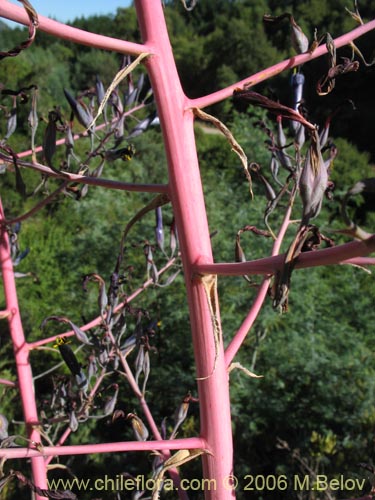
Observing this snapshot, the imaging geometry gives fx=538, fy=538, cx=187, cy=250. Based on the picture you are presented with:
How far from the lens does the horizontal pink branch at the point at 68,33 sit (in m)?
0.56

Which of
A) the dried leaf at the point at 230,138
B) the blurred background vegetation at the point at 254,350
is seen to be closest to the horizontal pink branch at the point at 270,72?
the dried leaf at the point at 230,138

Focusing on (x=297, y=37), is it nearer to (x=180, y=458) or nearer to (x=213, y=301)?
(x=213, y=301)

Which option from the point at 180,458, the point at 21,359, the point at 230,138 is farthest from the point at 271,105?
the point at 21,359

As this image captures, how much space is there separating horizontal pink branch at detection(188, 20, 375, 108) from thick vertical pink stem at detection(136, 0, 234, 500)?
3 cm

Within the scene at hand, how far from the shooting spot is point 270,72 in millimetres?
722

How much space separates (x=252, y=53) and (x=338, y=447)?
561 inches

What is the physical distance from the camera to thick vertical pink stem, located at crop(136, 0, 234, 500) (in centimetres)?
69

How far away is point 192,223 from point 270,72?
9.0 inches

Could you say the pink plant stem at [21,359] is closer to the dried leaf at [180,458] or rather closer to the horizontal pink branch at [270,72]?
the dried leaf at [180,458]

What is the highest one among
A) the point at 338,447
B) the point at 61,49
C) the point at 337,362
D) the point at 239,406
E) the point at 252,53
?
the point at 61,49

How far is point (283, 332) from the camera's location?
4.01 meters

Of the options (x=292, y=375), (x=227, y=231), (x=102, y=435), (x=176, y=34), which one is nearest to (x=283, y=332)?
(x=292, y=375)

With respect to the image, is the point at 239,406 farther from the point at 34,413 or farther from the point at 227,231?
the point at 34,413

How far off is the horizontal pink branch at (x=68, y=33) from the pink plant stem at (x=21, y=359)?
2.33 ft
